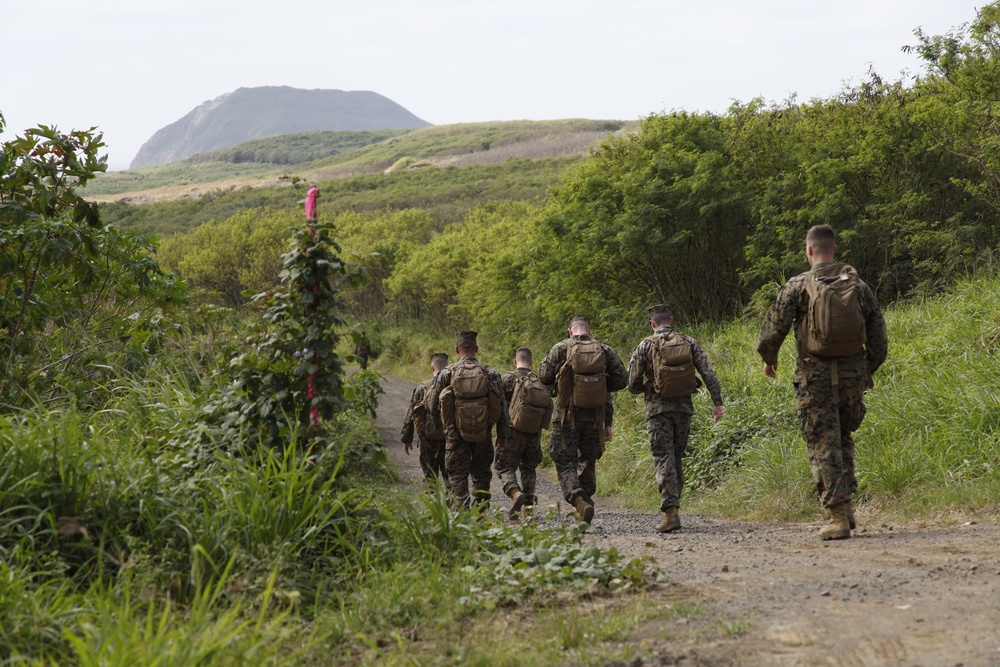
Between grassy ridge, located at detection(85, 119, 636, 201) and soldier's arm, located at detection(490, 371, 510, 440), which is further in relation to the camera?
grassy ridge, located at detection(85, 119, 636, 201)

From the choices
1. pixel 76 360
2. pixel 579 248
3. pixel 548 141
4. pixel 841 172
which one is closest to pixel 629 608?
pixel 76 360

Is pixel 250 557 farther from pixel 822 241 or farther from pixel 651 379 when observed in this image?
pixel 651 379

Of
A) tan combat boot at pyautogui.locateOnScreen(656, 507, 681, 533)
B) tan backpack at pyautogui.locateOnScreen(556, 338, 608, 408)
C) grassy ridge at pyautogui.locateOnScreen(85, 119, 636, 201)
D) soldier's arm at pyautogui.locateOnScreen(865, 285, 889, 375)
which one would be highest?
grassy ridge at pyautogui.locateOnScreen(85, 119, 636, 201)

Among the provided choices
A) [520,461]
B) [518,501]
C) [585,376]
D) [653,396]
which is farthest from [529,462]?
[653,396]

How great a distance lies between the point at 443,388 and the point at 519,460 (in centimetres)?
113

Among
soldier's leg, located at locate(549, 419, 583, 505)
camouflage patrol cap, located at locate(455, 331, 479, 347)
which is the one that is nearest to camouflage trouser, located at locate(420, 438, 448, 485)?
camouflage patrol cap, located at locate(455, 331, 479, 347)

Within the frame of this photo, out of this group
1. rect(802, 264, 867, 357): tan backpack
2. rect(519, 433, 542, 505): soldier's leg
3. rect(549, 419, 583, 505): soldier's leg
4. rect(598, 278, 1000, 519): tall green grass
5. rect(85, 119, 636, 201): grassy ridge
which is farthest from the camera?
rect(85, 119, 636, 201): grassy ridge

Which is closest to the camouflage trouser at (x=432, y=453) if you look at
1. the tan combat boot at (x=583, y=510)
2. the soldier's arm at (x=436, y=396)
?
the soldier's arm at (x=436, y=396)

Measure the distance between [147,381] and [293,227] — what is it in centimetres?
251

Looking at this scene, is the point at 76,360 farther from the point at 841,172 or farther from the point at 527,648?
the point at 841,172

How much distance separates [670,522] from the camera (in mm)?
8398

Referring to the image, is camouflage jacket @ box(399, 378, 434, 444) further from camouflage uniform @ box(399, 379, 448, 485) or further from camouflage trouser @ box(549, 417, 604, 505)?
camouflage trouser @ box(549, 417, 604, 505)

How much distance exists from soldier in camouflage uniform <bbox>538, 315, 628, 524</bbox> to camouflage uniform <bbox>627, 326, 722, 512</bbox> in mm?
258

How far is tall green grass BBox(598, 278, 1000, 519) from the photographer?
8.15m
